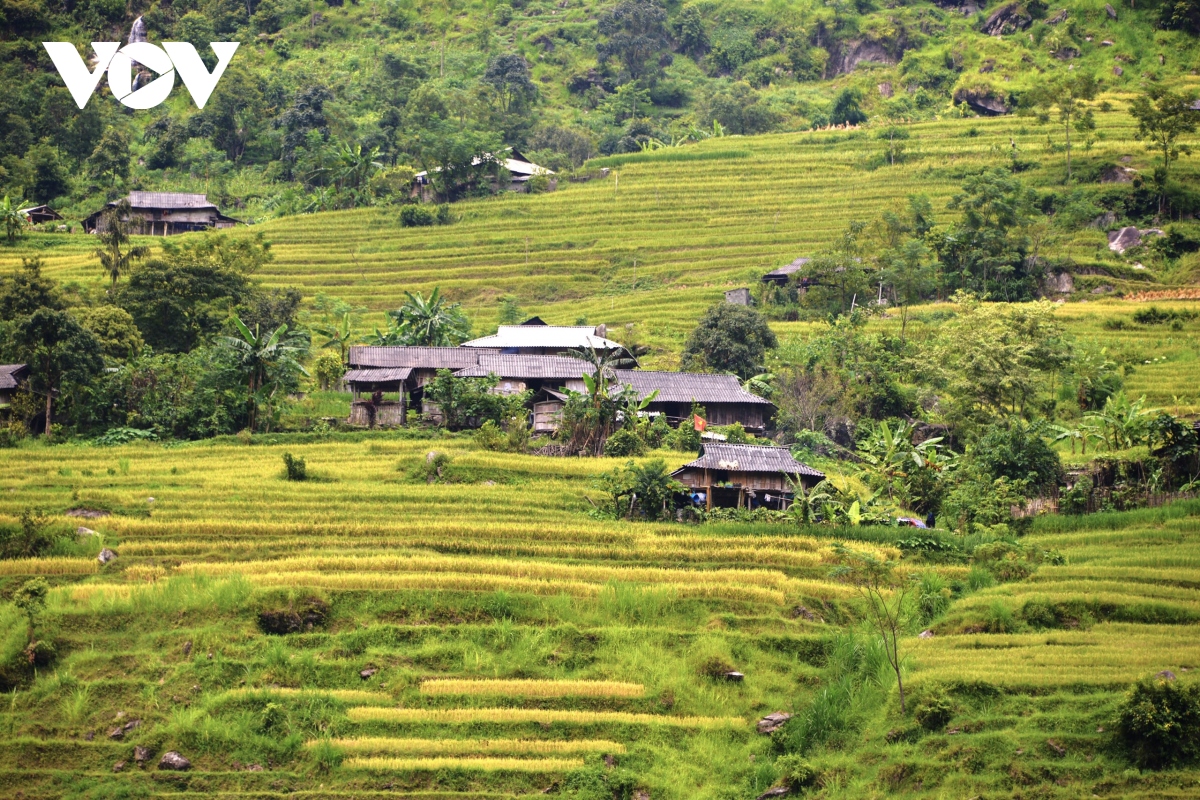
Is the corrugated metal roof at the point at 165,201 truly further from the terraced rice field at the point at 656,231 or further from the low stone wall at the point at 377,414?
the low stone wall at the point at 377,414

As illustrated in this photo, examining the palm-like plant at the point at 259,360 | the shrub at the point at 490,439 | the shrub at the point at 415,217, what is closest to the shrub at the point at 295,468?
the shrub at the point at 490,439

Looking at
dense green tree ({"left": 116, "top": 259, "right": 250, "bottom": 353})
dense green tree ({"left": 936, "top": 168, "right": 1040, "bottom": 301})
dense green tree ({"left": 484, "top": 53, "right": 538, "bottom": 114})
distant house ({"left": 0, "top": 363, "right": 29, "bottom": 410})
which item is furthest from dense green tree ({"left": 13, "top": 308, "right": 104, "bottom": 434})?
A: dense green tree ({"left": 484, "top": 53, "right": 538, "bottom": 114})

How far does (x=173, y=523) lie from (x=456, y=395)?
11759 millimetres

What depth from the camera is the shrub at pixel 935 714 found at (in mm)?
21047

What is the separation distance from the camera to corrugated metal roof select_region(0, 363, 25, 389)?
38.4m

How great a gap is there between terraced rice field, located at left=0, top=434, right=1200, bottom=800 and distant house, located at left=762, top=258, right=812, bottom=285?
1016 inches

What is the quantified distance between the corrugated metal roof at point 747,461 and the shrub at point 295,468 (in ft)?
31.8

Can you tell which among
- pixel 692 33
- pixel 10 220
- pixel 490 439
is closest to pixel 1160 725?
pixel 490 439

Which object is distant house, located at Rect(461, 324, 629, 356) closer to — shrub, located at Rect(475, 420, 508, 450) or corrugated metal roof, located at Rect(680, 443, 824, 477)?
shrub, located at Rect(475, 420, 508, 450)

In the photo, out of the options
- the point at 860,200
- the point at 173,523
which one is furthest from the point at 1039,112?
the point at 173,523

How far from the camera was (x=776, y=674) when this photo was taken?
81.3 feet

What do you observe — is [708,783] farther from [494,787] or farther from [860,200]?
[860,200]

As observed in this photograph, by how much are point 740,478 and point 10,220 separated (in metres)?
43.6

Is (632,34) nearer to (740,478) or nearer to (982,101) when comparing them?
(982,101)
